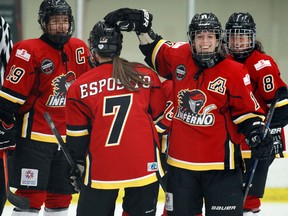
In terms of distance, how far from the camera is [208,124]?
3373mm

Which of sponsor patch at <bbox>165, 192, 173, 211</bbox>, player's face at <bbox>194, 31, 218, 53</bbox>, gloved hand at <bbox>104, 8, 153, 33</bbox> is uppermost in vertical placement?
gloved hand at <bbox>104, 8, 153, 33</bbox>

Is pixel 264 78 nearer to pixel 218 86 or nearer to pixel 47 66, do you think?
pixel 218 86

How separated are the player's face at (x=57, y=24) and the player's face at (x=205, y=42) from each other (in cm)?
76

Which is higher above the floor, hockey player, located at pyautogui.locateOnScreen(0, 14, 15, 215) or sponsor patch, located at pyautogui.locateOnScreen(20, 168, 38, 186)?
hockey player, located at pyautogui.locateOnScreen(0, 14, 15, 215)

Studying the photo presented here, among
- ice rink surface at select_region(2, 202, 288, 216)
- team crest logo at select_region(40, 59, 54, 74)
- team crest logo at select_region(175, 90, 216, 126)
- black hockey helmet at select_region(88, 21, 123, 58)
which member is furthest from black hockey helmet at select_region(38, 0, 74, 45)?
ice rink surface at select_region(2, 202, 288, 216)

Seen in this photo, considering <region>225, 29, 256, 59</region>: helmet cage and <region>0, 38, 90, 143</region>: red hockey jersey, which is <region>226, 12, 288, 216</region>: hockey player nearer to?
<region>225, 29, 256, 59</region>: helmet cage

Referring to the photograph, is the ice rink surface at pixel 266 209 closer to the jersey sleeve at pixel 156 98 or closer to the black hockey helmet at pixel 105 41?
the jersey sleeve at pixel 156 98

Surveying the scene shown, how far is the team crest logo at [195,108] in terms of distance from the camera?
11.0 ft

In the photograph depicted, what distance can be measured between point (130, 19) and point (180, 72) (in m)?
0.31

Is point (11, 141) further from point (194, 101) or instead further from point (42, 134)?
point (194, 101)

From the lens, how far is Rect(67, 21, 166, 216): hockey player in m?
3.08

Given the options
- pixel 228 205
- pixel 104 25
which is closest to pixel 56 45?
pixel 104 25

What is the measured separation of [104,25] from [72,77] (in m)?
0.77

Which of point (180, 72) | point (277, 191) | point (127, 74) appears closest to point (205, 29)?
point (180, 72)
